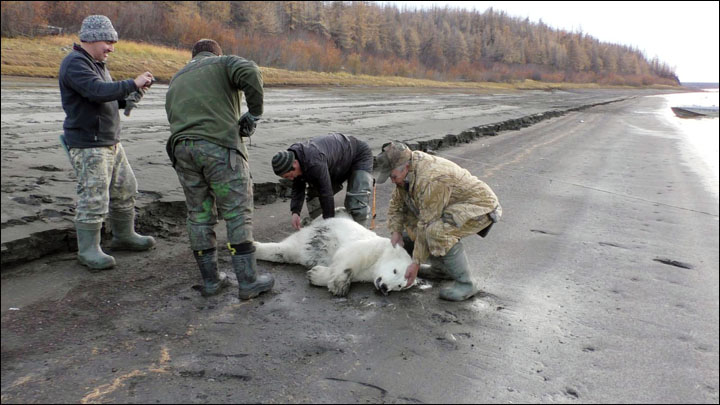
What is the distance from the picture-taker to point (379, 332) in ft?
12.3

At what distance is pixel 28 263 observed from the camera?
4520 millimetres

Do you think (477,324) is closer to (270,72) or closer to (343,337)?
(343,337)

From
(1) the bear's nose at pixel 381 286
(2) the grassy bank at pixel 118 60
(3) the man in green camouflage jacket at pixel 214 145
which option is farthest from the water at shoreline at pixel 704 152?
(2) the grassy bank at pixel 118 60

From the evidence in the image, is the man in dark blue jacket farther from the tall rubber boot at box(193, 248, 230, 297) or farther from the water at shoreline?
the water at shoreline

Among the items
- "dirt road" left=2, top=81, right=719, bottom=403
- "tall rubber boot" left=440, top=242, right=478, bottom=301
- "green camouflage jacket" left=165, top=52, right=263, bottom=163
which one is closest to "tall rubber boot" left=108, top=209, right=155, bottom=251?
"dirt road" left=2, top=81, right=719, bottom=403

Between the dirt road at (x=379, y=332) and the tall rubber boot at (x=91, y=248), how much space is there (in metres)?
0.17

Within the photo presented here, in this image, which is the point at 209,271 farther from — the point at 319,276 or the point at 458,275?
the point at 458,275

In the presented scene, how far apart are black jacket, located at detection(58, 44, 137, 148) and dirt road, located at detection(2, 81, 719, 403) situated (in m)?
1.21

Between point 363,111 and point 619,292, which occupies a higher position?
point 363,111

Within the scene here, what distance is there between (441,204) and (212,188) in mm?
1850

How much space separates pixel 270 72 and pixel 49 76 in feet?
41.3

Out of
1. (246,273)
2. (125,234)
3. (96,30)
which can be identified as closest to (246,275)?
(246,273)

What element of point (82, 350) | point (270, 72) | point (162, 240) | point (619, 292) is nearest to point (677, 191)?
point (619, 292)

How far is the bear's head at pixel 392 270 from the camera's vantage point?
14.3 feet
